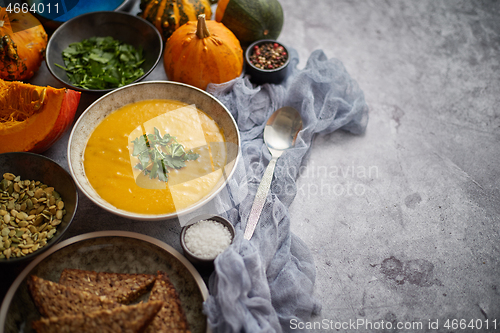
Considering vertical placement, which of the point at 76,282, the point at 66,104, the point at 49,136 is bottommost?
the point at 76,282

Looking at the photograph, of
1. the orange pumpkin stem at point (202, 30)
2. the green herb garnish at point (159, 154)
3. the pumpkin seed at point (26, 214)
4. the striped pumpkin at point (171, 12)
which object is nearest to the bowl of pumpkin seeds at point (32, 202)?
the pumpkin seed at point (26, 214)

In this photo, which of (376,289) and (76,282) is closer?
(76,282)

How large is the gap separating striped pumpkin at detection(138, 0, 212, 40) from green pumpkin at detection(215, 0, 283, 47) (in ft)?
0.55

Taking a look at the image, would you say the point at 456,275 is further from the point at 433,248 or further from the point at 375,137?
the point at 375,137

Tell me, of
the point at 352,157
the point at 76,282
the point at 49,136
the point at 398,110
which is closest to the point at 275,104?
the point at 352,157

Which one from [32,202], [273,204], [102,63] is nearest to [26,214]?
[32,202]

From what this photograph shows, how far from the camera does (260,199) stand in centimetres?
178

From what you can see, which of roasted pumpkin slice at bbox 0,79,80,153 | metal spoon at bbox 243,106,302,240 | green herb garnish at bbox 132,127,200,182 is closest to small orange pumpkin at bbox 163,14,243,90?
metal spoon at bbox 243,106,302,240

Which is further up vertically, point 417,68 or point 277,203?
point 417,68

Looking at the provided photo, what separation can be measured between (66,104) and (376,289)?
5.92 feet

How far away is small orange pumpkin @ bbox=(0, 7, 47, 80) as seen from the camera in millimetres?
1938

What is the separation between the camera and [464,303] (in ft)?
5.40

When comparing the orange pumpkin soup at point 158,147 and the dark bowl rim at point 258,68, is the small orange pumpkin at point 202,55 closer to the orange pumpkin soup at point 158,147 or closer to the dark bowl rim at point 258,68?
the dark bowl rim at point 258,68

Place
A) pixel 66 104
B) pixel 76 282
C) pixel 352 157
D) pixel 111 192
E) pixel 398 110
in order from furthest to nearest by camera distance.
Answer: pixel 398 110 → pixel 352 157 → pixel 66 104 → pixel 111 192 → pixel 76 282
